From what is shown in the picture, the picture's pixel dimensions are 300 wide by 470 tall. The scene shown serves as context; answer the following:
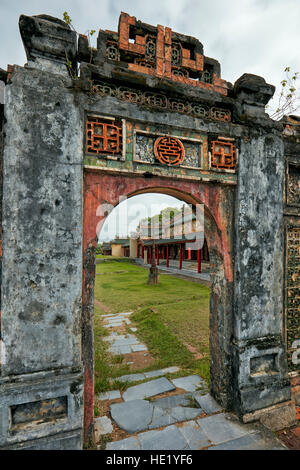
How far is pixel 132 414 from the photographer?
282cm

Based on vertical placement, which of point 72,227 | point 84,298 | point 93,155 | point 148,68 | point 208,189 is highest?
point 148,68

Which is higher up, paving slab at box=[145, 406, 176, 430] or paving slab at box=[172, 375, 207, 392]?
paving slab at box=[145, 406, 176, 430]

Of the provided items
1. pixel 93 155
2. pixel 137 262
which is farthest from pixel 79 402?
pixel 137 262

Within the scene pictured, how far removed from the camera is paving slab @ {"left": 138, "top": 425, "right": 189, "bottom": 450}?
7.63 ft

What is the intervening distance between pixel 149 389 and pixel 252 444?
1.53 metres

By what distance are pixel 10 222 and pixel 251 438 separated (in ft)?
11.2

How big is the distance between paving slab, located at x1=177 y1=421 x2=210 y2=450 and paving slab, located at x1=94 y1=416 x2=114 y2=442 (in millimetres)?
831

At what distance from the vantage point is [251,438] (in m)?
2.43

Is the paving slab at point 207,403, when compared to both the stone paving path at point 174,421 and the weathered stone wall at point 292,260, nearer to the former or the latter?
the stone paving path at point 174,421

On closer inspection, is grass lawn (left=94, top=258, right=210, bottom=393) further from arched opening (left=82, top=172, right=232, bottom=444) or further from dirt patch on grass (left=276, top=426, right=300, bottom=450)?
dirt patch on grass (left=276, top=426, right=300, bottom=450)

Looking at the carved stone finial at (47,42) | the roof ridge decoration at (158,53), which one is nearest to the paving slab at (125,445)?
→ the carved stone finial at (47,42)

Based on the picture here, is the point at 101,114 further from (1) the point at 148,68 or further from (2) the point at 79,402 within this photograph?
(2) the point at 79,402

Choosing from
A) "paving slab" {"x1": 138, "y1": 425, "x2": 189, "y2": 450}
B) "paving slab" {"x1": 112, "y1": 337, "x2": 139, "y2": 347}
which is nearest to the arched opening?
"paving slab" {"x1": 138, "y1": 425, "x2": 189, "y2": 450}

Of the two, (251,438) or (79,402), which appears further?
(251,438)
